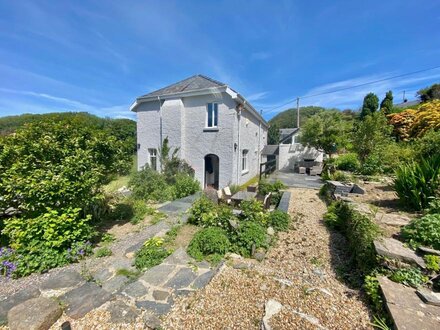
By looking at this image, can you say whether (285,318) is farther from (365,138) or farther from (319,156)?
(319,156)

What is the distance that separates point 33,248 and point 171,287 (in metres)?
2.93

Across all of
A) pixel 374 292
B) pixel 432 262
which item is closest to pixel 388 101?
pixel 432 262

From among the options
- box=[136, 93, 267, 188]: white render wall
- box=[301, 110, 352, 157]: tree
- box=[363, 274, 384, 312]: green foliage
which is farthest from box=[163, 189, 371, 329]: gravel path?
box=[301, 110, 352, 157]: tree

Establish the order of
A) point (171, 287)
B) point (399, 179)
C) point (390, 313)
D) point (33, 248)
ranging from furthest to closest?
1. point (399, 179)
2. point (33, 248)
3. point (171, 287)
4. point (390, 313)

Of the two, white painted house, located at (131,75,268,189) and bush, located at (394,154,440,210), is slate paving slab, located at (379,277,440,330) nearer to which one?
bush, located at (394,154,440,210)

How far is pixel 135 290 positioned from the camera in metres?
2.94

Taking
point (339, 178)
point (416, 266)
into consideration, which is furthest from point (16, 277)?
point (339, 178)

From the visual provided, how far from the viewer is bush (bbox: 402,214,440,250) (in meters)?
3.02

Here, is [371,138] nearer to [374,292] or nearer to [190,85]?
[190,85]

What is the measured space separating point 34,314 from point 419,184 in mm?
8007

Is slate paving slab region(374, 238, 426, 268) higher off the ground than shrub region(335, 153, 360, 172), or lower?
lower

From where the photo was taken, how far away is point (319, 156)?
67.3 feet

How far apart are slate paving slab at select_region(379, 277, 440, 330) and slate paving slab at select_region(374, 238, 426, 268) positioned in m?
0.41

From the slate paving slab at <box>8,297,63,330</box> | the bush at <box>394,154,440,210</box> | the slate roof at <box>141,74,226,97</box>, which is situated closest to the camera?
the slate paving slab at <box>8,297,63,330</box>
